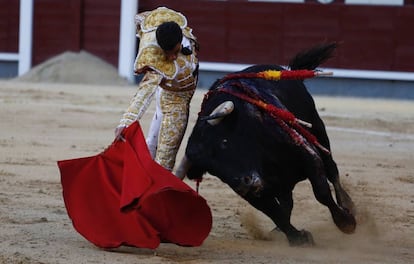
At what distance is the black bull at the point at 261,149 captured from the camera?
3855 mm

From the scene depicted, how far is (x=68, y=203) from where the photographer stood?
3916 mm

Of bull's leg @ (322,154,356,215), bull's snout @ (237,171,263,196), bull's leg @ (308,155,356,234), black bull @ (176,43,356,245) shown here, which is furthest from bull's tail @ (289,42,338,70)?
bull's snout @ (237,171,263,196)

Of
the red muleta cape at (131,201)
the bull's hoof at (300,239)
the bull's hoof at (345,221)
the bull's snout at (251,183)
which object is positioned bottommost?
the bull's hoof at (300,239)

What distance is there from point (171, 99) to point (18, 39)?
9.63 m

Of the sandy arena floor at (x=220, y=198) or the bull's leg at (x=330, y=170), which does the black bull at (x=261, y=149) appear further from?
the sandy arena floor at (x=220, y=198)

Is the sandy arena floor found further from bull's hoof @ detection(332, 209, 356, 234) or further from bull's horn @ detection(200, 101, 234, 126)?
bull's horn @ detection(200, 101, 234, 126)

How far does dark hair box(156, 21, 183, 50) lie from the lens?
3842 mm

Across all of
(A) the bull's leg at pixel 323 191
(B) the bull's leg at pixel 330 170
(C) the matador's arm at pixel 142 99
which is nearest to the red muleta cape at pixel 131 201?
(C) the matador's arm at pixel 142 99

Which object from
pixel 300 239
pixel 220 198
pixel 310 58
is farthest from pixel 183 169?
pixel 220 198

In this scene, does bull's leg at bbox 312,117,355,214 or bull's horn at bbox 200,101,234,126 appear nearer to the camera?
bull's horn at bbox 200,101,234,126

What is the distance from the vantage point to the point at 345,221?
13.5 ft

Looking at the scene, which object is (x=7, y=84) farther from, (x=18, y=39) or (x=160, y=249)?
(x=160, y=249)

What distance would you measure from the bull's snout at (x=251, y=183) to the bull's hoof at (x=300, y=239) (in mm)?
325

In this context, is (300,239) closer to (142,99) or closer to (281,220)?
(281,220)
